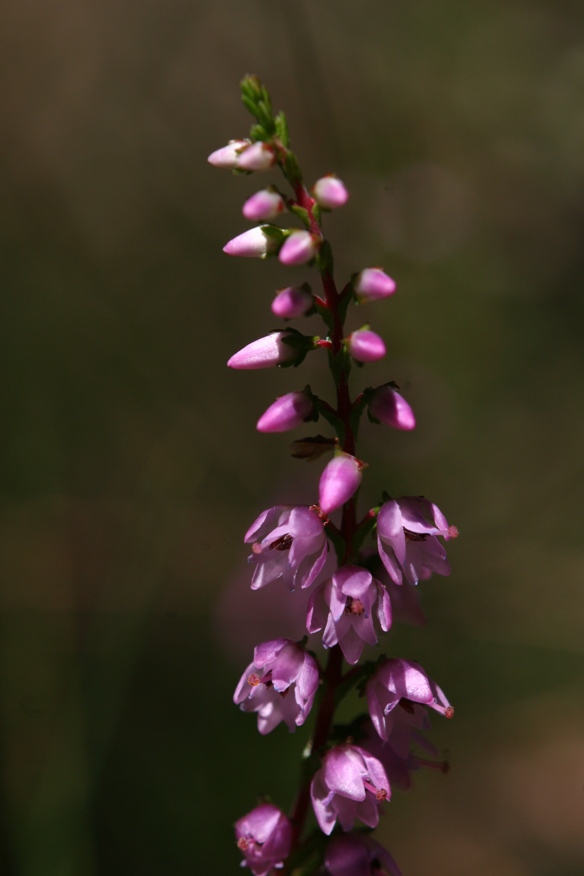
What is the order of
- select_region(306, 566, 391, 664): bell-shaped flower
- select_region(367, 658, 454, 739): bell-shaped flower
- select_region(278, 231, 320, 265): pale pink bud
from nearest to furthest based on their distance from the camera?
select_region(278, 231, 320, 265): pale pink bud, select_region(306, 566, 391, 664): bell-shaped flower, select_region(367, 658, 454, 739): bell-shaped flower

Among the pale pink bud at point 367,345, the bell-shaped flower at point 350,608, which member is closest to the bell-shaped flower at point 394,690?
the bell-shaped flower at point 350,608

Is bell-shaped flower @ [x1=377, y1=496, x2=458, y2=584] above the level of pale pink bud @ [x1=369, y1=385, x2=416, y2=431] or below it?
below

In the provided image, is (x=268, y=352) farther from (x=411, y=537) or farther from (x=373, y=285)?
(x=411, y=537)

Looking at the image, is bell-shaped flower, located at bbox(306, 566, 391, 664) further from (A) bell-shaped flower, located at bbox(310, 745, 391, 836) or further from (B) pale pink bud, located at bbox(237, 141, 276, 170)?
(B) pale pink bud, located at bbox(237, 141, 276, 170)

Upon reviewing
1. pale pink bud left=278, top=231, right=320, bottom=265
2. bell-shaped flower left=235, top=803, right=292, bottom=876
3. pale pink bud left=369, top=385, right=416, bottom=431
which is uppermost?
pale pink bud left=278, top=231, right=320, bottom=265

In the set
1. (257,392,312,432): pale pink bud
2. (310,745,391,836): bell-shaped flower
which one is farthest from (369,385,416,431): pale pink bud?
(310,745,391,836): bell-shaped flower

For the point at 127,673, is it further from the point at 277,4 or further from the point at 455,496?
the point at 277,4

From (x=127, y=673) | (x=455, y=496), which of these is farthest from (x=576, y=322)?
(x=127, y=673)

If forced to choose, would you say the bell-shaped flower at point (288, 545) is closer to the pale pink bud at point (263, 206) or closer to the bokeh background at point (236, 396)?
the pale pink bud at point (263, 206)
